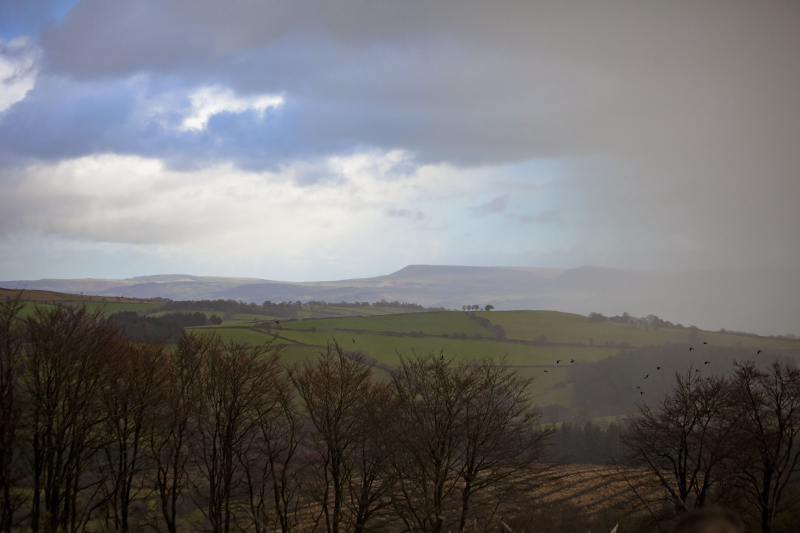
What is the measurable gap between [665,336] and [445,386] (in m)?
102

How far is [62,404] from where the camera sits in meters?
21.9

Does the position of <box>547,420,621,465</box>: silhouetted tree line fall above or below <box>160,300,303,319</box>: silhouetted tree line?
below

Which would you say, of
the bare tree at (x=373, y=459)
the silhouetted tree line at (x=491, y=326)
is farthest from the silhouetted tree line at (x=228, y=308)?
the bare tree at (x=373, y=459)

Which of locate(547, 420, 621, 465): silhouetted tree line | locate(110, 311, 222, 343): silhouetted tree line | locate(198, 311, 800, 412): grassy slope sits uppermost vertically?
locate(110, 311, 222, 343): silhouetted tree line

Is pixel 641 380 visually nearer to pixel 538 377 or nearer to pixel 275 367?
pixel 538 377

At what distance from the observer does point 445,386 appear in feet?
74.9

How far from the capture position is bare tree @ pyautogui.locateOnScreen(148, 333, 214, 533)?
23062 millimetres

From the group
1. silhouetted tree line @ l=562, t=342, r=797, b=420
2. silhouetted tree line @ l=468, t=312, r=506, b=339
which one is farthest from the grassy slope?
silhouetted tree line @ l=562, t=342, r=797, b=420

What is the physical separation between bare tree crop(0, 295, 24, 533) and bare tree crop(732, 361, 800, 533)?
34322 millimetres

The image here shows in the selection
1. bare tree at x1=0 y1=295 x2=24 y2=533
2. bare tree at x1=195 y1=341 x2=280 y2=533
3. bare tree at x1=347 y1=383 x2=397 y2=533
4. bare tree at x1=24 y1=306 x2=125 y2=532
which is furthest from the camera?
bare tree at x1=195 y1=341 x2=280 y2=533

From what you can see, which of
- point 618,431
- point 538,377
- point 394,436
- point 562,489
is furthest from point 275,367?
point 538,377

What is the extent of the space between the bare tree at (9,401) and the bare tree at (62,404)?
501mm

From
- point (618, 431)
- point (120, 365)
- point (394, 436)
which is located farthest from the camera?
point (618, 431)

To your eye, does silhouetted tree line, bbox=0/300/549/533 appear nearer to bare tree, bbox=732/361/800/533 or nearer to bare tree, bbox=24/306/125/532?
bare tree, bbox=24/306/125/532
